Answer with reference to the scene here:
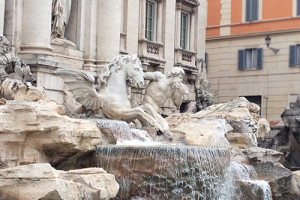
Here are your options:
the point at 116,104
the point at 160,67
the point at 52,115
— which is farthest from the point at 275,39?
the point at 52,115

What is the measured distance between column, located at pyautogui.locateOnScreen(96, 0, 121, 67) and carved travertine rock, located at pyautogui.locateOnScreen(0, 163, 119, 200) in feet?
40.5

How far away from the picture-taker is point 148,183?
13.1m

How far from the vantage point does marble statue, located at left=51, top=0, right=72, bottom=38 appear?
2138 centimetres

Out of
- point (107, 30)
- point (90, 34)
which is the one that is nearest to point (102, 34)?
point (107, 30)

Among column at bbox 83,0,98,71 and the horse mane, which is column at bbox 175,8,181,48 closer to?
column at bbox 83,0,98,71

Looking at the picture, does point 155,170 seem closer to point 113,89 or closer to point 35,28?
point 113,89

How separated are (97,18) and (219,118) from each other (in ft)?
20.4

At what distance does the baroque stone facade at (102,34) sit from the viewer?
19.9m

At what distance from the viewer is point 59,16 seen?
70.4 feet

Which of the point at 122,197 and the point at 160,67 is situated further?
the point at 160,67

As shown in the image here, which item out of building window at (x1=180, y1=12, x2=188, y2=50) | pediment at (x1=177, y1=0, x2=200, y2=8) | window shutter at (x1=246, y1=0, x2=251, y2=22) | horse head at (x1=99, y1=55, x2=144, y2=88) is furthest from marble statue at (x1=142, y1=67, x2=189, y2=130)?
window shutter at (x1=246, y1=0, x2=251, y2=22)

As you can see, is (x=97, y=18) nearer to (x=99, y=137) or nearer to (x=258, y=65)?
(x=99, y=137)

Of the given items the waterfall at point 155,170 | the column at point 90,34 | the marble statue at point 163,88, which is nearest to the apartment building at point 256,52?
the column at point 90,34

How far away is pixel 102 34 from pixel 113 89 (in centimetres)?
613
